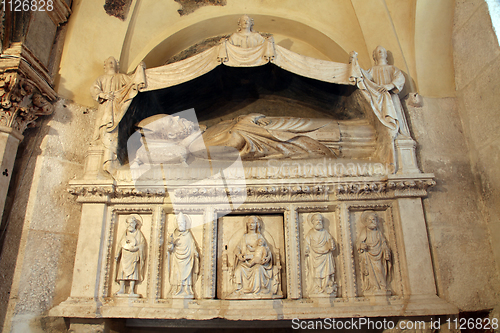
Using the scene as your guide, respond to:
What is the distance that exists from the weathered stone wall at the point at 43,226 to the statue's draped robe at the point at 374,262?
9.30ft

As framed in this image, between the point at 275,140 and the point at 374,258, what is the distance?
1556mm

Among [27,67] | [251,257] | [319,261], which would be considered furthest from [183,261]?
[27,67]

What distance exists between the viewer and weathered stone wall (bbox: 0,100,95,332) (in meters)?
3.29

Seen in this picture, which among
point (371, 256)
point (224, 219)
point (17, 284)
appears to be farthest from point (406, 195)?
point (17, 284)

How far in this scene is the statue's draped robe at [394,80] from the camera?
3.80 meters

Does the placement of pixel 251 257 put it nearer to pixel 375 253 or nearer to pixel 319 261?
pixel 319 261

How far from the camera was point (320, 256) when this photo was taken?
348cm

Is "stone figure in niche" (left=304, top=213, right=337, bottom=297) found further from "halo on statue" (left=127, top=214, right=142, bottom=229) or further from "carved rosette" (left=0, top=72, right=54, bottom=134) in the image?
"carved rosette" (left=0, top=72, right=54, bottom=134)

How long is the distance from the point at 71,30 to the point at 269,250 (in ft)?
11.2

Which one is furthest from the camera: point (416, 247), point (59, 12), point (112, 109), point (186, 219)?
Result: point (59, 12)

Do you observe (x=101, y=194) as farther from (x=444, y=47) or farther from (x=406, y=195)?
(x=444, y=47)

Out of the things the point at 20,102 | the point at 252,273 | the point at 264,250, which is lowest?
the point at 252,273

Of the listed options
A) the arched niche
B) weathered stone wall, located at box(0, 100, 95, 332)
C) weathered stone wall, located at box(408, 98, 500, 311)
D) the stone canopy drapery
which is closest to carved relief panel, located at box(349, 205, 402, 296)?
weathered stone wall, located at box(408, 98, 500, 311)

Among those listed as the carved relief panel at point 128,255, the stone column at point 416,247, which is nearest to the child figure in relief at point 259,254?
the carved relief panel at point 128,255
